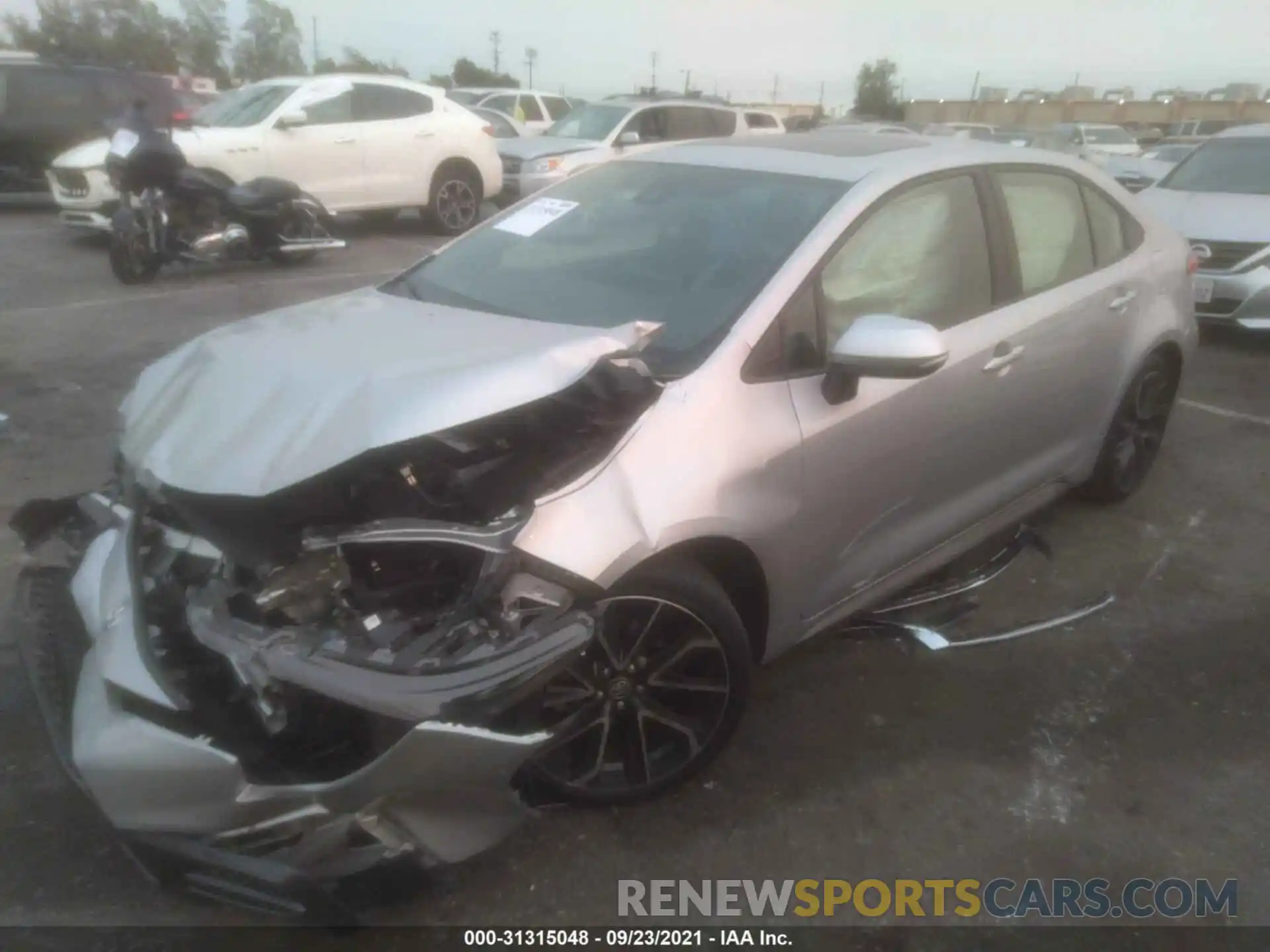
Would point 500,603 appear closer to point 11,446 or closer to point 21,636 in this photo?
point 21,636

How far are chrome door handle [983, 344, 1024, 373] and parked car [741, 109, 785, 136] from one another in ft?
40.3

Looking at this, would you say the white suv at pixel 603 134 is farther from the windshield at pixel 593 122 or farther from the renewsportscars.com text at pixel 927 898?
the renewsportscars.com text at pixel 927 898

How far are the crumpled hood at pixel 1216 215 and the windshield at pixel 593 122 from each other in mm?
6903

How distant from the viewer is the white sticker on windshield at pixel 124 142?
897 centimetres

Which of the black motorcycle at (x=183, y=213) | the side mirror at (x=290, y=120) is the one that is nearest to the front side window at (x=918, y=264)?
the black motorcycle at (x=183, y=213)

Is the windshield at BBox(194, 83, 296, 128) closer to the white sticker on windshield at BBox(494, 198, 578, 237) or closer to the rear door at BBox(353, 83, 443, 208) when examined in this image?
the rear door at BBox(353, 83, 443, 208)

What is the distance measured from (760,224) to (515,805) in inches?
73.4

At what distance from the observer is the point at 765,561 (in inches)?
111

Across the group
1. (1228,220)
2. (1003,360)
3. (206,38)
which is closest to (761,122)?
(1228,220)

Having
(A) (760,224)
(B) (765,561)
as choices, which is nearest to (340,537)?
(B) (765,561)

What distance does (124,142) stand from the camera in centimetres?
898

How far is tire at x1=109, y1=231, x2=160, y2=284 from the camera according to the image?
8.75 m

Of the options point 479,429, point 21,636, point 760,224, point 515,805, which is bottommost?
point 515,805

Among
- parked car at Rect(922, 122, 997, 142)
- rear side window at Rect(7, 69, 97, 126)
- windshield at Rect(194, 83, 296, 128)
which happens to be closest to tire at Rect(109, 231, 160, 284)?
windshield at Rect(194, 83, 296, 128)
